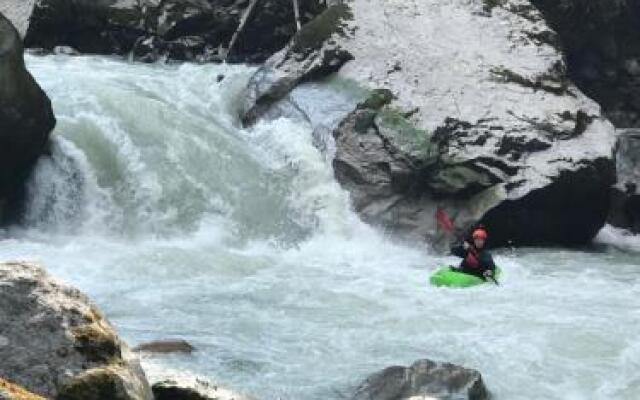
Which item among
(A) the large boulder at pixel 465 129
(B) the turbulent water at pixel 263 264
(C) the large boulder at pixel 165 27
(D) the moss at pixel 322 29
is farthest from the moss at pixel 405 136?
(C) the large boulder at pixel 165 27

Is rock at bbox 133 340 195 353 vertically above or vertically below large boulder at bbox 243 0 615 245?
below

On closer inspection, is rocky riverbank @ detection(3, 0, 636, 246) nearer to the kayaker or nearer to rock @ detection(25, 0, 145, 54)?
rock @ detection(25, 0, 145, 54)

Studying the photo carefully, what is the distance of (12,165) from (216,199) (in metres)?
2.69

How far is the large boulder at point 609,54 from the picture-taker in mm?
17906

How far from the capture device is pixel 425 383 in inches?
253

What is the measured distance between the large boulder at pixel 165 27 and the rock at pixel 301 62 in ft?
10.7

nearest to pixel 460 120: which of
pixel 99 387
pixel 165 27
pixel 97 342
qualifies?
pixel 165 27

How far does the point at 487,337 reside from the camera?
8.04 meters

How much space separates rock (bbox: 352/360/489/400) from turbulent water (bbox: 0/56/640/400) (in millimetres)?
273

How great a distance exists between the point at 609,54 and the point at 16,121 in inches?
485

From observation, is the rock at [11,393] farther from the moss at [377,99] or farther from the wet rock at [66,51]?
the wet rock at [66,51]

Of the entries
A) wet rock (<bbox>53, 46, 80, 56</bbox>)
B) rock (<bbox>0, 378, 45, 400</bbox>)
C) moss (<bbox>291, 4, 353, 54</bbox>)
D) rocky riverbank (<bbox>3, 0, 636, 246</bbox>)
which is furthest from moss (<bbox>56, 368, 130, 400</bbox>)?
wet rock (<bbox>53, 46, 80, 56</bbox>)

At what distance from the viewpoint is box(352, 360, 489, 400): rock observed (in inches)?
249

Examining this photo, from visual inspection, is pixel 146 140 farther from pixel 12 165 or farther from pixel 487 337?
pixel 487 337
